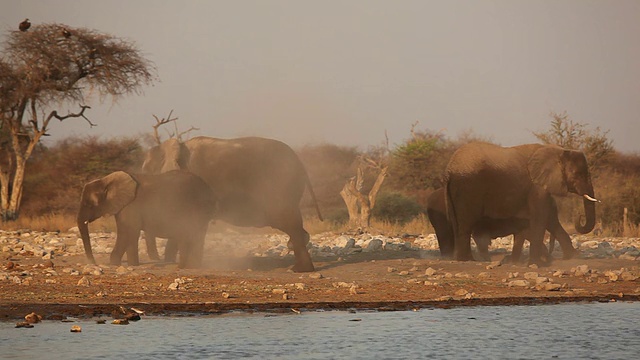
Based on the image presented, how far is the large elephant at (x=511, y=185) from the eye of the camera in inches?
765

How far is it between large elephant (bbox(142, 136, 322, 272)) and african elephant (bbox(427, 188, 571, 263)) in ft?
10.8

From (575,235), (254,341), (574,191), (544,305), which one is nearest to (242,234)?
(575,235)

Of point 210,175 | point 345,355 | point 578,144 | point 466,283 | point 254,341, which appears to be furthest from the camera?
point 578,144

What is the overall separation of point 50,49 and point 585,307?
2767 cm

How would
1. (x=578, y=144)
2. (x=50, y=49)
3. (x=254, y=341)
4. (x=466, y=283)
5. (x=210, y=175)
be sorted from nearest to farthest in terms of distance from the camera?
(x=254, y=341), (x=466, y=283), (x=210, y=175), (x=50, y=49), (x=578, y=144)

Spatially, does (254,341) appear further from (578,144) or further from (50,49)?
(578,144)

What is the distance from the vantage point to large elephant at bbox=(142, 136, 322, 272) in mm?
18688

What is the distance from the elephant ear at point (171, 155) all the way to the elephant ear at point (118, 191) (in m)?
0.99

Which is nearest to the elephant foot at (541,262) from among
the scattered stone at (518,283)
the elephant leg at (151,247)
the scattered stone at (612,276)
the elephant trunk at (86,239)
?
the scattered stone at (612,276)

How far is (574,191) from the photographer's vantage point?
65.2 ft

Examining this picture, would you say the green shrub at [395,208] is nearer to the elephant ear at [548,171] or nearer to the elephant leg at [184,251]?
the elephant ear at [548,171]

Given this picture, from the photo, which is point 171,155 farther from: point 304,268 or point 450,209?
point 450,209

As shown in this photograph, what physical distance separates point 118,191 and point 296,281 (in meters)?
4.50

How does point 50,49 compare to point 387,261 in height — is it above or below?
above
